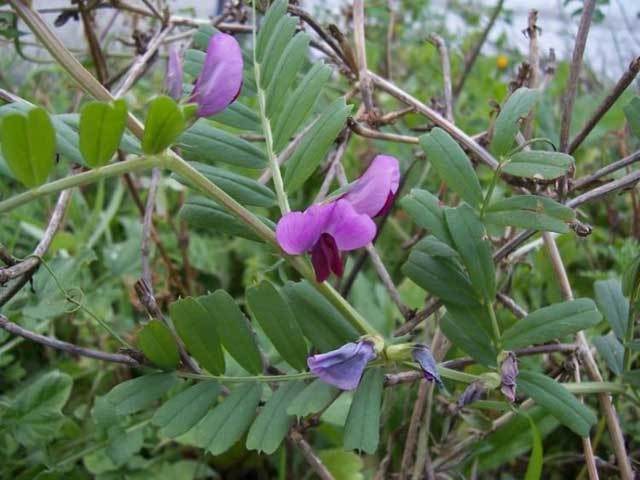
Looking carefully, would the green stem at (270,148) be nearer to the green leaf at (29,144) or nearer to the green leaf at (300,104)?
the green leaf at (300,104)

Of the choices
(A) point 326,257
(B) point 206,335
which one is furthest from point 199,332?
(A) point 326,257

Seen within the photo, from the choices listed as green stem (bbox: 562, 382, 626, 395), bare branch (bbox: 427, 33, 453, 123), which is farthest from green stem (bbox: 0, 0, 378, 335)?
bare branch (bbox: 427, 33, 453, 123)

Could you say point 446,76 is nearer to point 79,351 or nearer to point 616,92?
point 616,92

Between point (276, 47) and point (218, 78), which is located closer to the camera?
point (218, 78)

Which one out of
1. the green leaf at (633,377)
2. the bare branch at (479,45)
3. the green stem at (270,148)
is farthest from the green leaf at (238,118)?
the bare branch at (479,45)

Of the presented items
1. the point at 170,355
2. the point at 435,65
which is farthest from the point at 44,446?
the point at 435,65

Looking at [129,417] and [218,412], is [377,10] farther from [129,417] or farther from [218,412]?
[218,412]
